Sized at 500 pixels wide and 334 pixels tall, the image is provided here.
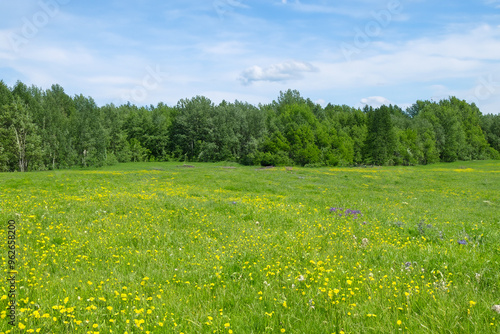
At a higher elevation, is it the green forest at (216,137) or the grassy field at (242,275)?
the green forest at (216,137)

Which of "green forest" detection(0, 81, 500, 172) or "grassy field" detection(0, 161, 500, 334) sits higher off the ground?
"green forest" detection(0, 81, 500, 172)

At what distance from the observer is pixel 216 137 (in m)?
87.1

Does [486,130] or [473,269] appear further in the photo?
[486,130]

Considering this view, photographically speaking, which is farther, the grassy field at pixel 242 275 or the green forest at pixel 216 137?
the green forest at pixel 216 137

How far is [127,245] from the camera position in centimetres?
770

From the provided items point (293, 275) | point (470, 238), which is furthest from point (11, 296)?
point (470, 238)

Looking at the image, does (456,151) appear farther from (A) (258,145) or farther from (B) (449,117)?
(A) (258,145)

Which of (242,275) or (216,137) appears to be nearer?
(242,275)

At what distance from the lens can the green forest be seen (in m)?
68.8

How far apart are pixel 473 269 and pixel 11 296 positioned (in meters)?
8.01

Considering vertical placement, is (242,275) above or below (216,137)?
below

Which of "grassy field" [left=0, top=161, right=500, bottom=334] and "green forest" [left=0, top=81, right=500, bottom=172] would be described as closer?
"grassy field" [left=0, top=161, right=500, bottom=334]

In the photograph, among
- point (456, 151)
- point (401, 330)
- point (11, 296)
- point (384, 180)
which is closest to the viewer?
point (401, 330)

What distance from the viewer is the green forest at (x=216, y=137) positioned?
68.8 m
